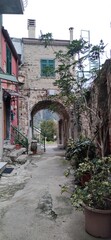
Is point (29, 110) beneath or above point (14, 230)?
above

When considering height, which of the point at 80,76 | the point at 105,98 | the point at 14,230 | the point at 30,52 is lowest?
the point at 14,230

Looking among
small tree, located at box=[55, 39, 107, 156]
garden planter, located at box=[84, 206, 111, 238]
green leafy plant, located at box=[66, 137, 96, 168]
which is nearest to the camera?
garden planter, located at box=[84, 206, 111, 238]

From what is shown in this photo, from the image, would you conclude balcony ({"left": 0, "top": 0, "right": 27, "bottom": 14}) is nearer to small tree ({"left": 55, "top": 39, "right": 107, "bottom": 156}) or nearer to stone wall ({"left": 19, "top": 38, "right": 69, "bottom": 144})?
small tree ({"left": 55, "top": 39, "right": 107, "bottom": 156})

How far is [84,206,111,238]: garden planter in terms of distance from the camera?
316 centimetres

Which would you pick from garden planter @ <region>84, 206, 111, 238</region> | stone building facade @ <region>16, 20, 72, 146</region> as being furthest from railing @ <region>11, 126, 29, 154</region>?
garden planter @ <region>84, 206, 111, 238</region>

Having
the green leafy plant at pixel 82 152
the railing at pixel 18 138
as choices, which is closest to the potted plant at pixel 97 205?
the green leafy plant at pixel 82 152

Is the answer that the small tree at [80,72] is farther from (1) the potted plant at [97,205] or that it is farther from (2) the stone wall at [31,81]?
(2) the stone wall at [31,81]

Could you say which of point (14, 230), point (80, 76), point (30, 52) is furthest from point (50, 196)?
point (30, 52)

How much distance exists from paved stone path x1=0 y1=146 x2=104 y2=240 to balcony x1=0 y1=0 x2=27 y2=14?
224 inches

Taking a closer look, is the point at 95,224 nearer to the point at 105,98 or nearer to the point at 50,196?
the point at 50,196

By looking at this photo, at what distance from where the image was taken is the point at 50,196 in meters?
5.10

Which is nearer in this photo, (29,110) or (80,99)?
(80,99)

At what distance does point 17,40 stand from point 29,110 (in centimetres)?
464

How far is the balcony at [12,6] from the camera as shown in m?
7.89
